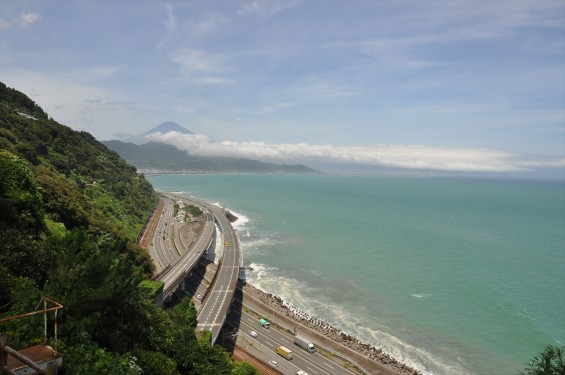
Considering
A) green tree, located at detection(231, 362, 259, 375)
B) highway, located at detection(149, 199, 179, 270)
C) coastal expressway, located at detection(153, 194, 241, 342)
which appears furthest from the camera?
highway, located at detection(149, 199, 179, 270)

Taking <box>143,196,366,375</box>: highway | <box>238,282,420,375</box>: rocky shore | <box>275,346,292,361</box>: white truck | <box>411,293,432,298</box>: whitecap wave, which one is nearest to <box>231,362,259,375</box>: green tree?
<box>143,196,366,375</box>: highway

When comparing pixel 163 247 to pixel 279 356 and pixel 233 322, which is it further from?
pixel 279 356

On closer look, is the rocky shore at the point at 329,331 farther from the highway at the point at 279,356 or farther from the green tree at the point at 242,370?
the green tree at the point at 242,370

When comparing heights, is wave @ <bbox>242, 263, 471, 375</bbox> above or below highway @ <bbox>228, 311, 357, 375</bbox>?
above

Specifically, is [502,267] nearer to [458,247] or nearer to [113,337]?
[458,247]

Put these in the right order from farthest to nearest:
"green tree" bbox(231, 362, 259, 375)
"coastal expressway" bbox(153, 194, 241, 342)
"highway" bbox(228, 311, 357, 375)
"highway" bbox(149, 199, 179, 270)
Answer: "highway" bbox(149, 199, 179, 270) → "coastal expressway" bbox(153, 194, 241, 342) → "highway" bbox(228, 311, 357, 375) → "green tree" bbox(231, 362, 259, 375)

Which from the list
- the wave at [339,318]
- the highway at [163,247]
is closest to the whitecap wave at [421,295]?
the wave at [339,318]

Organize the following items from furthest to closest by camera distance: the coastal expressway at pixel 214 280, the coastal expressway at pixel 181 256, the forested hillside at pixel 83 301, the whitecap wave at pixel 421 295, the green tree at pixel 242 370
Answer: the whitecap wave at pixel 421 295, the coastal expressway at pixel 181 256, the coastal expressway at pixel 214 280, the green tree at pixel 242 370, the forested hillside at pixel 83 301

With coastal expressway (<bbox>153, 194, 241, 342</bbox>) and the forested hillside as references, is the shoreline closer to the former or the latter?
coastal expressway (<bbox>153, 194, 241, 342</bbox>)
